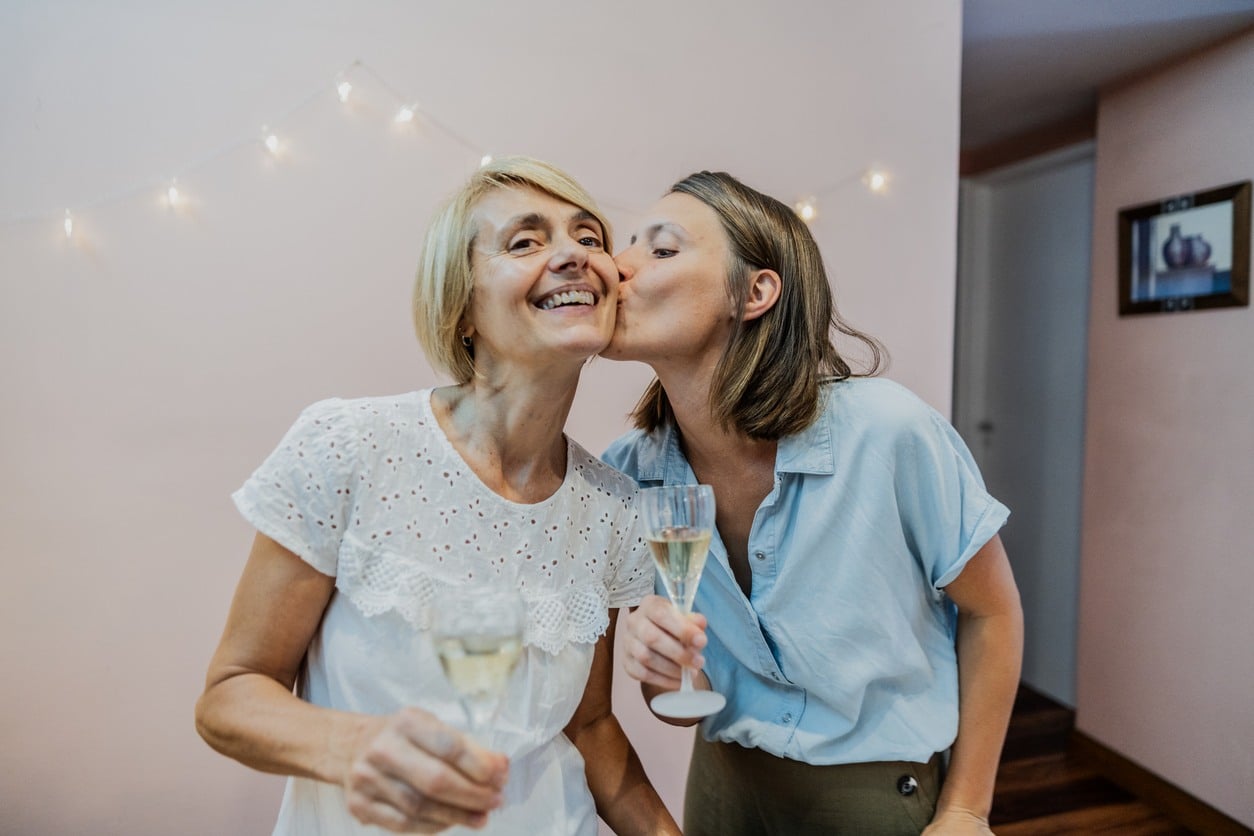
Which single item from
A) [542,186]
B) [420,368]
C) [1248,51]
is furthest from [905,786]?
[1248,51]

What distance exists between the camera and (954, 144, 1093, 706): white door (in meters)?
4.39

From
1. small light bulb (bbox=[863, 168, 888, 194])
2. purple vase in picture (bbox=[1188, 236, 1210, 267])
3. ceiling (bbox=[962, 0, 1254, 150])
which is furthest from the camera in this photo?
purple vase in picture (bbox=[1188, 236, 1210, 267])

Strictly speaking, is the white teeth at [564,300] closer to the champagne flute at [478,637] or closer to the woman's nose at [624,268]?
the woman's nose at [624,268]

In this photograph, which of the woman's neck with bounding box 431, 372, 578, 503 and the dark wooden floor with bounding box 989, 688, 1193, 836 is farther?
the dark wooden floor with bounding box 989, 688, 1193, 836

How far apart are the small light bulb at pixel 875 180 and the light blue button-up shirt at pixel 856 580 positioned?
1.49 m

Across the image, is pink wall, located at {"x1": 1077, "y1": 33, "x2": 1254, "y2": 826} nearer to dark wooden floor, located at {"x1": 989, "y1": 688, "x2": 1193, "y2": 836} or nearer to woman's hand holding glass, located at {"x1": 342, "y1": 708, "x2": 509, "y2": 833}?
dark wooden floor, located at {"x1": 989, "y1": 688, "x2": 1193, "y2": 836}

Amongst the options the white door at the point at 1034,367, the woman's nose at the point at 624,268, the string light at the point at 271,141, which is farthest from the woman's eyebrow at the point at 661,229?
the white door at the point at 1034,367

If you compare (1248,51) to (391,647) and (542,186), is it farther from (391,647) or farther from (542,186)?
(391,647)

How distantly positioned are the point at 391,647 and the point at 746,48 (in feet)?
7.16

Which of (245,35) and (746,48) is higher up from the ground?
(746,48)

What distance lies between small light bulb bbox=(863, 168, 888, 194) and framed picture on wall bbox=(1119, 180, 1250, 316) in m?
1.41

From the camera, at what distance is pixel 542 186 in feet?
4.65

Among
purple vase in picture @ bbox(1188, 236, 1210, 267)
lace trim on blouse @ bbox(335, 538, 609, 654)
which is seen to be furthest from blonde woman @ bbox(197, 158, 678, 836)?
purple vase in picture @ bbox(1188, 236, 1210, 267)

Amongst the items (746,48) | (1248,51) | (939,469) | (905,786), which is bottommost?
(905,786)
